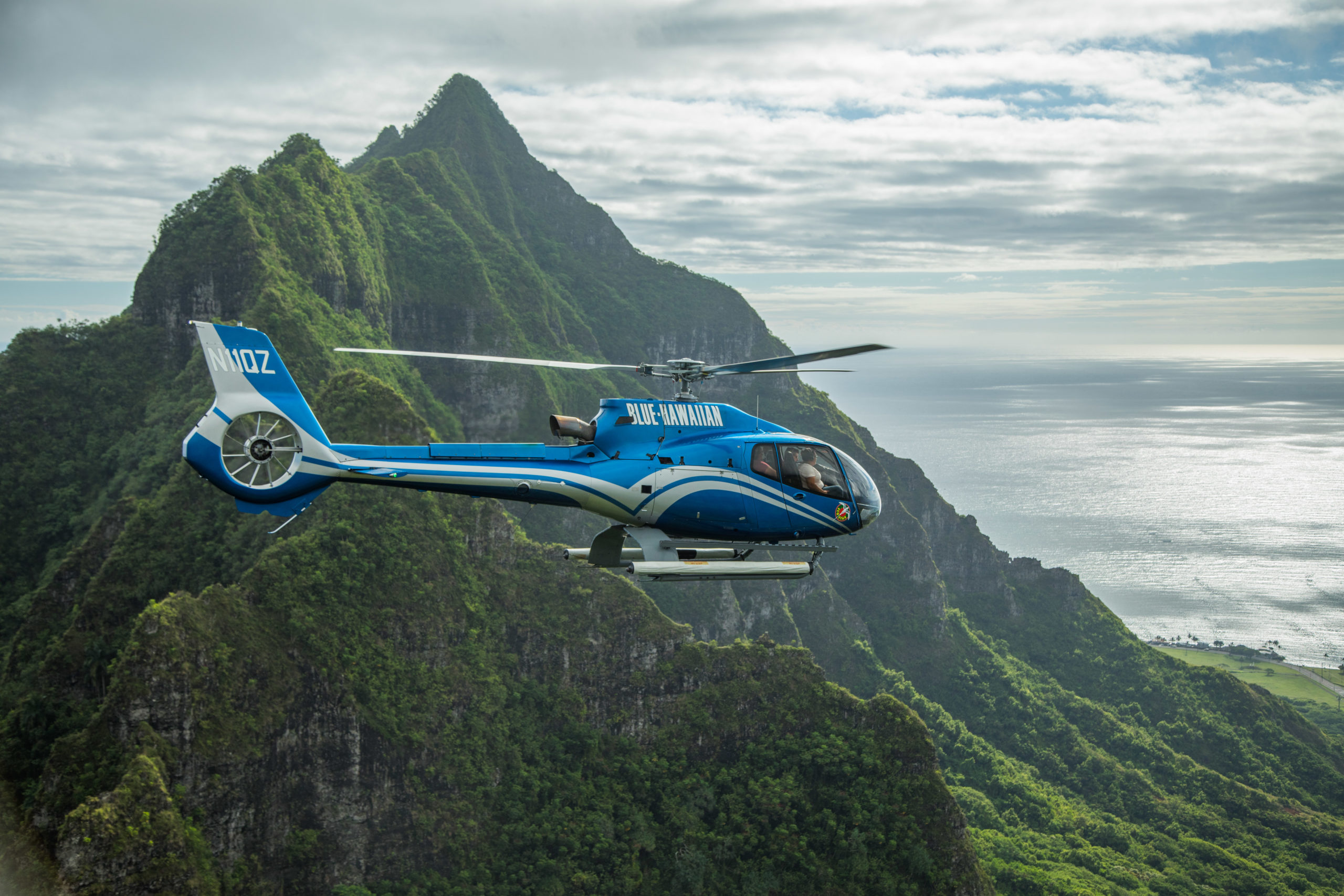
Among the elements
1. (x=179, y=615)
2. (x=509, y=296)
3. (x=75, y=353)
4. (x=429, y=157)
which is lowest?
(x=179, y=615)

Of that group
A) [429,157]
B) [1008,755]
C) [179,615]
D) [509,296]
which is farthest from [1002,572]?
[179,615]

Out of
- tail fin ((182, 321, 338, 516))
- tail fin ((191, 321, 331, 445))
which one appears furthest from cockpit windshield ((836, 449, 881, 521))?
tail fin ((191, 321, 331, 445))

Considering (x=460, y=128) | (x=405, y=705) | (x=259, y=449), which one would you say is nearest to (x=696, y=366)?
(x=259, y=449)

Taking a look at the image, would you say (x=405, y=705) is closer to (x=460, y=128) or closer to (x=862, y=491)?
(x=862, y=491)

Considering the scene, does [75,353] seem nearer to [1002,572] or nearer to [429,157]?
→ [429,157]

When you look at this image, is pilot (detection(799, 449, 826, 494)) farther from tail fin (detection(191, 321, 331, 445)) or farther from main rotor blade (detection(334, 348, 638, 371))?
tail fin (detection(191, 321, 331, 445))
